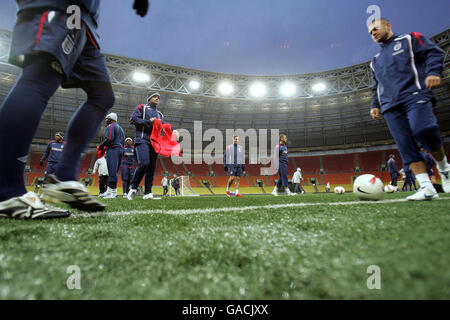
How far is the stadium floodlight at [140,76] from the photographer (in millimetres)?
19672

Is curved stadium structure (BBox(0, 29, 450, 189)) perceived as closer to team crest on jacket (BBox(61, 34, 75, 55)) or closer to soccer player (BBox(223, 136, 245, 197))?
soccer player (BBox(223, 136, 245, 197))

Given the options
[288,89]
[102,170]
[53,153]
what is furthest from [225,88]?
[53,153]

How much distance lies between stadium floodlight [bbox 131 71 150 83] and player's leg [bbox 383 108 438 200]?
20325mm

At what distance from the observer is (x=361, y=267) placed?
0.55 meters

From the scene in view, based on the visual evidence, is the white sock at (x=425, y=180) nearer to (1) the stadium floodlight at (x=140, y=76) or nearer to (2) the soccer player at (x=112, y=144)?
(2) the soccer player at (x=112, y=144)

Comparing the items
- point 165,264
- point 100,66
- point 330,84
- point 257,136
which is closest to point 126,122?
point 257,136

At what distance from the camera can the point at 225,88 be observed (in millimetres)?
22344

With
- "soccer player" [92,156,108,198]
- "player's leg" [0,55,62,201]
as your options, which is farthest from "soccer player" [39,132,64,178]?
"player's leg" [0,55,62,201]

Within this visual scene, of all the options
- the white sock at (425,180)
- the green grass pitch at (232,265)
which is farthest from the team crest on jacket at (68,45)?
the white sock at (425,180)

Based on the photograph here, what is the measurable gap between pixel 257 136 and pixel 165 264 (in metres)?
29.8

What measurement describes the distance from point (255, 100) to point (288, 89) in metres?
3.36

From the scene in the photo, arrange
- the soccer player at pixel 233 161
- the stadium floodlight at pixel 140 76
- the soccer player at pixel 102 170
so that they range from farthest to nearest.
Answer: the stadium floodlight at pixel 140 76, the soccer player at pixel 233 161, the soccer player at pixel 102 170

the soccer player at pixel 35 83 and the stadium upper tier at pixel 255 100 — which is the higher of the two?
the stadium upper tier at pixel 255 100
